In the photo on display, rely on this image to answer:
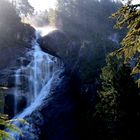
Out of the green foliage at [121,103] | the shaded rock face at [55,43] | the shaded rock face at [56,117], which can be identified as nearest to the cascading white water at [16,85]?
the shaded rock face at [56,117]

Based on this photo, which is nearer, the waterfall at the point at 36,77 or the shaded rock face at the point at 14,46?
the waterfall at the point at 36,77

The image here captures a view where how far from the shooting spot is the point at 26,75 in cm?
4353

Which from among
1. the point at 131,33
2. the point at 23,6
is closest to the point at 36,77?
the point at 23,6

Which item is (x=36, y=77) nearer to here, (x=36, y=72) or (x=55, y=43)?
(x=36, y=72)

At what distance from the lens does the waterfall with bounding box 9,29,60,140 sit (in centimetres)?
3980

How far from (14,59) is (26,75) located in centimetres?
336

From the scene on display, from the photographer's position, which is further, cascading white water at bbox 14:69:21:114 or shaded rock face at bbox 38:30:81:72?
shaded rock face at bbox 38:30:81:72

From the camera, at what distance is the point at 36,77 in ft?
144

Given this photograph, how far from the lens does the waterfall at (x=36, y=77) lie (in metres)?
39.8

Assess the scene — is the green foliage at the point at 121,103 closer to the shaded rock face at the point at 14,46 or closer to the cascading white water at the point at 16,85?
the cascading white water at the point at 16,85

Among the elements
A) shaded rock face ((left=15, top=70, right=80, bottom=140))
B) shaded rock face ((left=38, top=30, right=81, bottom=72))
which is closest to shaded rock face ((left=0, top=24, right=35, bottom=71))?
shaded rock face ((left=38, top=30, right=81, bottom=72))

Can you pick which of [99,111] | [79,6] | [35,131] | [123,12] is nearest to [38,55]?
[35,131]

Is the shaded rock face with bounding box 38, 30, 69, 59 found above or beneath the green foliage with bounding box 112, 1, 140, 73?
above

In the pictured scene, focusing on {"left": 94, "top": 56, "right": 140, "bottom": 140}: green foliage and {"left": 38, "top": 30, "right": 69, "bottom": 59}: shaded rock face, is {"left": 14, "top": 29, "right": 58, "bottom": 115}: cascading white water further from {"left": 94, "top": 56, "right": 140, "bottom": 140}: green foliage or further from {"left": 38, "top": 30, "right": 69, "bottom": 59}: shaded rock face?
{"left": 94, "top": 56, "right": 140, "bottom": 140}: green foliage
